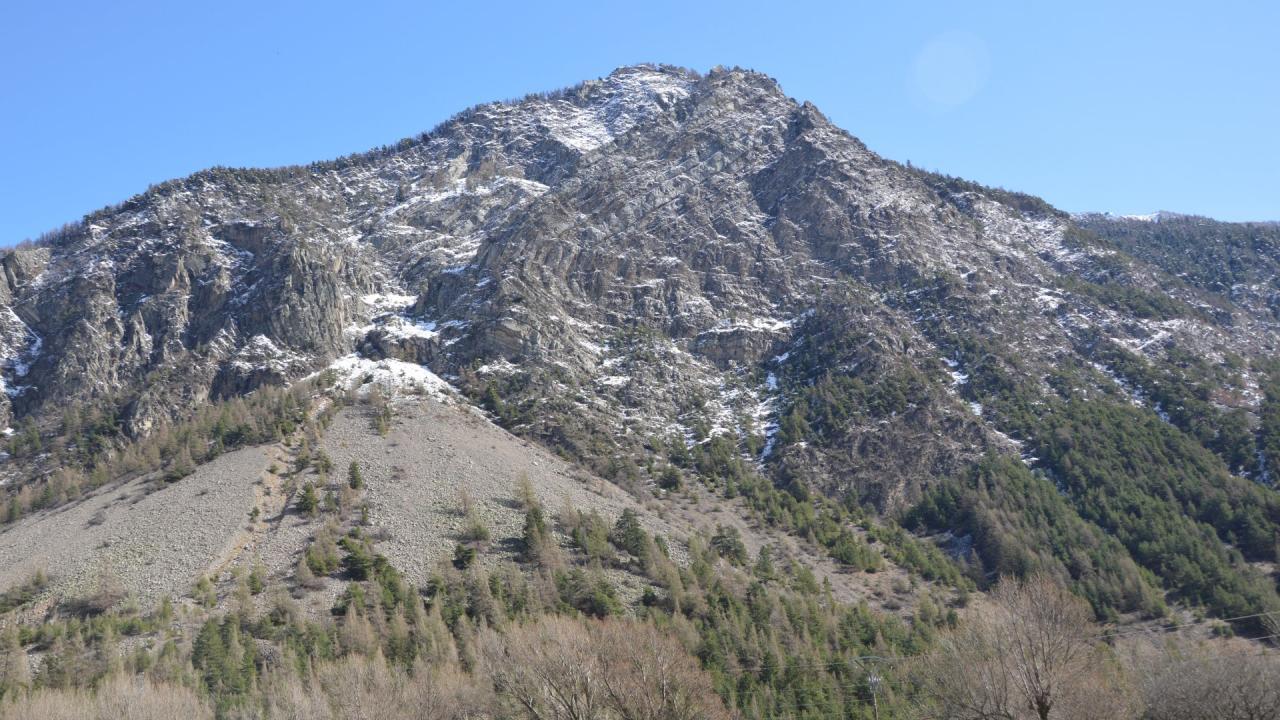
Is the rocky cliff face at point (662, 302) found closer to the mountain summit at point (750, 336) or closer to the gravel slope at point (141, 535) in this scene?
the mountain summit at point (750, 336)

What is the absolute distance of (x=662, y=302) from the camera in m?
149

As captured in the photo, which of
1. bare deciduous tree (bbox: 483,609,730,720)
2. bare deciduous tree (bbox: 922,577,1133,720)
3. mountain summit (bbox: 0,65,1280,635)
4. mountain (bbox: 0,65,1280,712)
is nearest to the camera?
bare deciduous tree (bbox: 922,577,1133,720)

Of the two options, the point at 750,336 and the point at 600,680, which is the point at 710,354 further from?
the point at 600,680

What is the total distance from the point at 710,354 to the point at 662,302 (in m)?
14.3

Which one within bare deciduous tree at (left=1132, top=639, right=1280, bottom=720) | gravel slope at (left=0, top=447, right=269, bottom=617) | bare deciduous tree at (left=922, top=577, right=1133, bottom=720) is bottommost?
bare deciduous tree at (left=1132, top=639, right=1280, bottom=720)

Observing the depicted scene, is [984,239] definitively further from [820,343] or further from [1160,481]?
[1160,481]

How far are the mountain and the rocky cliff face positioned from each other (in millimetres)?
633

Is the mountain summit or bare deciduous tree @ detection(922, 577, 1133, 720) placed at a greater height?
the mountain summit

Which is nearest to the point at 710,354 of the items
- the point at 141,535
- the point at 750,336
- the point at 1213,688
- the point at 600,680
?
the point at 750,336

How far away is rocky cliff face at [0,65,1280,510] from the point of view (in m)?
120

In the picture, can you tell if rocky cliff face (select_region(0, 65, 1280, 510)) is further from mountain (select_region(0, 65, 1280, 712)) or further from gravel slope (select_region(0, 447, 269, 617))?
gravel slope (select_region(0, 447, 269, 617))

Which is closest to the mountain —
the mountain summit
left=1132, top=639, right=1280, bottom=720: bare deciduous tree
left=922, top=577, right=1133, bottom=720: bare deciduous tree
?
the mountain summit

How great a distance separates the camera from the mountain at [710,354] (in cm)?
9094

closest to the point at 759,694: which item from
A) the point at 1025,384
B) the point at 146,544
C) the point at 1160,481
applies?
the point at 146,544
